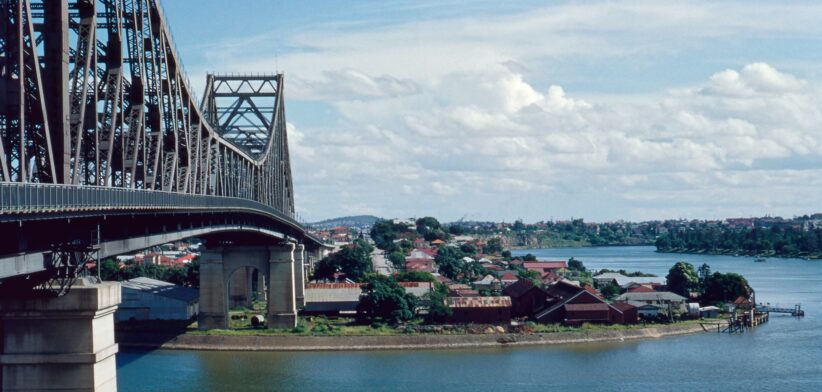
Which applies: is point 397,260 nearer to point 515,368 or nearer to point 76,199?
point 515,368

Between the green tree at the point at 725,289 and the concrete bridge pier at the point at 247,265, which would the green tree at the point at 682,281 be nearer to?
the green tree at the point at 725,289

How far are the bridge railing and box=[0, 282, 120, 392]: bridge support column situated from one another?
2.24m

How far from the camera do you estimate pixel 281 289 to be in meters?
64.9

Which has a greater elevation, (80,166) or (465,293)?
(80,166)

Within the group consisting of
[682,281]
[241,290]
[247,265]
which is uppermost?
[247,265]

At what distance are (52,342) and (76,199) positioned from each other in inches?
170

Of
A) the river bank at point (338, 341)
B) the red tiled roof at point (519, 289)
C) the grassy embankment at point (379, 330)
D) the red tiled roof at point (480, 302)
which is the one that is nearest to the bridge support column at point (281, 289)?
the grassy embankment at point (379, 330)

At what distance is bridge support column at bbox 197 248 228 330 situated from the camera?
203 ft

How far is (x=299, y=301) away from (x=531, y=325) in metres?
17.7

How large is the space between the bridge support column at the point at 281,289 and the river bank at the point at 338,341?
14.6 feet

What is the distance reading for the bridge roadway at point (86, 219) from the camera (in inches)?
811

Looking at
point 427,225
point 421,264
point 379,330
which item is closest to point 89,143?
point 379,330

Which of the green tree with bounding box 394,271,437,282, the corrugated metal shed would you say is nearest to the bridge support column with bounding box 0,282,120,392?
the corrugated metal shed

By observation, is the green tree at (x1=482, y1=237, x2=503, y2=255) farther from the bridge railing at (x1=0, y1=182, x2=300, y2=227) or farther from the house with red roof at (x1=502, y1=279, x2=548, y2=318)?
the bridge railing at (x1=0, y1=182, x2=300, y2=227)
